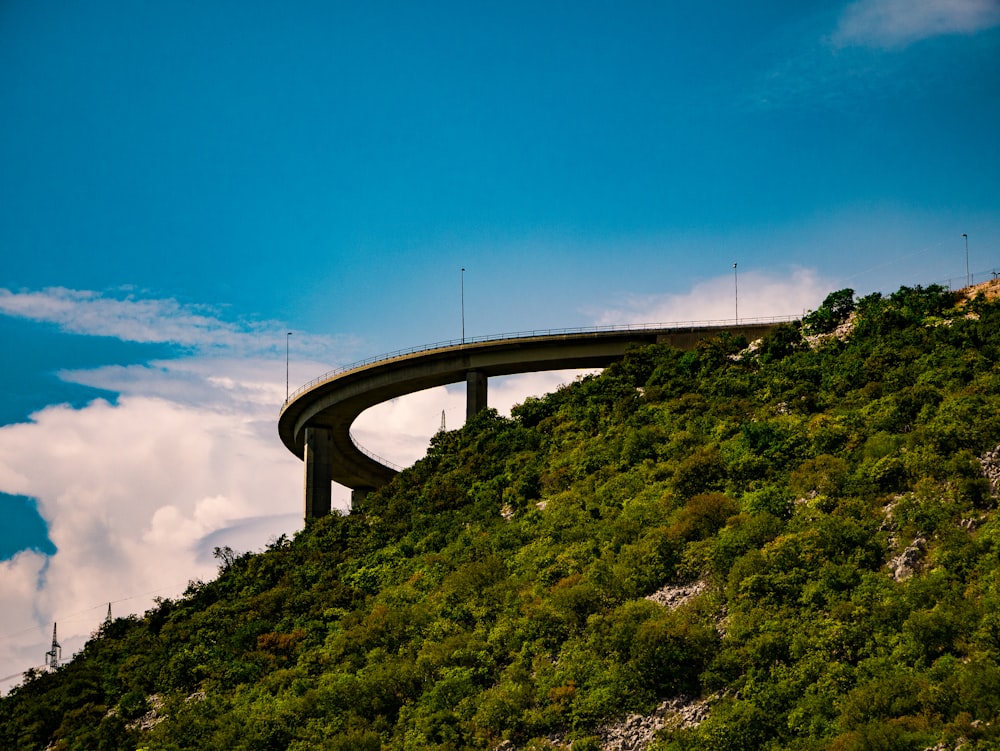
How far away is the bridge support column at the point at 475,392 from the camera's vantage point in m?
64.9

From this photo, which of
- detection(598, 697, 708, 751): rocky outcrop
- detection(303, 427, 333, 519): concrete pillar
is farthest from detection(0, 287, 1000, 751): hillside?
detection(303, 427, 333, 519): concrete pillar

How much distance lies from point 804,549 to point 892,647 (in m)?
5.37

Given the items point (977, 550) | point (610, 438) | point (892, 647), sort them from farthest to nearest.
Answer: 1. point (610, 438)
2. point (977, 550)
3. point (892, 647)

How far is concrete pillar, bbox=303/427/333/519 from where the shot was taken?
7450cm

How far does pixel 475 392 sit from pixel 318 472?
52.9 feet

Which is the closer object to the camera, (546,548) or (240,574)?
(546,548)

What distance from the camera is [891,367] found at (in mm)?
42469

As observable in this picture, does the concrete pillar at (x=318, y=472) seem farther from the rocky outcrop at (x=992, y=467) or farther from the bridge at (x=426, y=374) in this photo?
the rocky outcrop at (x=992, y=467)

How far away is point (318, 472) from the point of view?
74.6 meters

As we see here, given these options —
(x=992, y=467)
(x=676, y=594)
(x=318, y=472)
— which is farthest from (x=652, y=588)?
(x=318, y=472)

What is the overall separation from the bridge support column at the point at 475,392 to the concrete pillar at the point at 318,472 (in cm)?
1522

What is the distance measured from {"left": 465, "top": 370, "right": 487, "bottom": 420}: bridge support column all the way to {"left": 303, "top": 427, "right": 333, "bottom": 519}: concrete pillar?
49.9 feet

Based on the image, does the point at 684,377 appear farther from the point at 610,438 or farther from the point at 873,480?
the point at 873,480

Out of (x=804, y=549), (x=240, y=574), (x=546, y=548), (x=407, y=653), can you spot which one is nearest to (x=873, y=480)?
(x=804, y=549)
